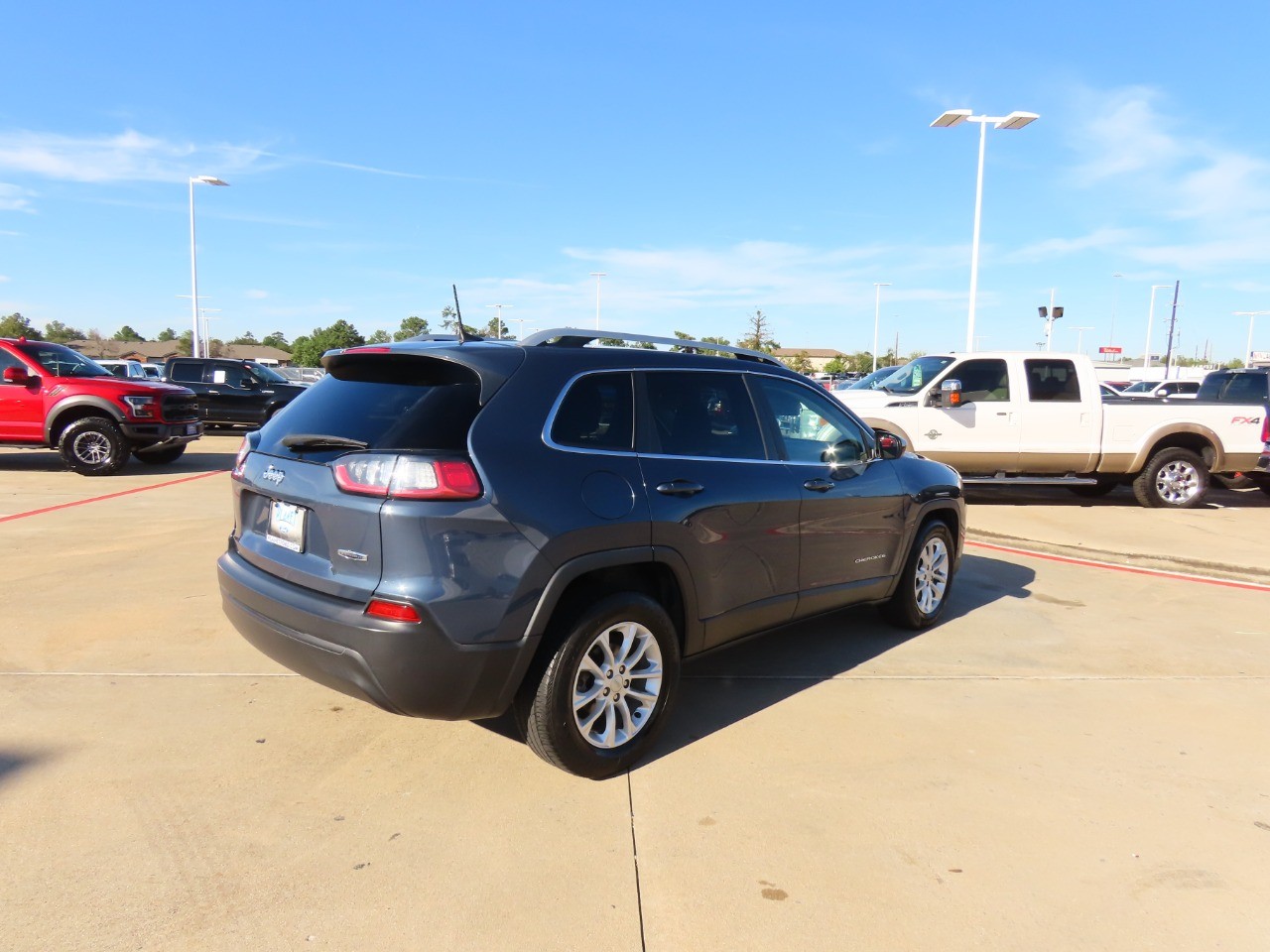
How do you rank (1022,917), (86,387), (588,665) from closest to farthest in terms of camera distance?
(1022,917), (588,665), (86,387)

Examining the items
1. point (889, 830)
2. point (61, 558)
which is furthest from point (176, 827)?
point (61, 558)

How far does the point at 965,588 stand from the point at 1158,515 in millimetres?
5453

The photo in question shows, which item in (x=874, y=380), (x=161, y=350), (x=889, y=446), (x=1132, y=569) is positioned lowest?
(x=1132, y=569)

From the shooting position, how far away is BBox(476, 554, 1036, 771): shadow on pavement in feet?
13.0

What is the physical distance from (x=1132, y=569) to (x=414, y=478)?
22.5 feet

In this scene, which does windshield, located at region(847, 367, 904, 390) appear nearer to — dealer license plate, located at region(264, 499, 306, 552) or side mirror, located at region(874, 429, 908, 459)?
side mirror, located at region(874, 429, 908, 459)

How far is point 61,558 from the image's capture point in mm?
6738

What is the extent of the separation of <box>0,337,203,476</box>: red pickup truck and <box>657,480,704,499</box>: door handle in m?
10.9

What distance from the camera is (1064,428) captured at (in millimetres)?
10914

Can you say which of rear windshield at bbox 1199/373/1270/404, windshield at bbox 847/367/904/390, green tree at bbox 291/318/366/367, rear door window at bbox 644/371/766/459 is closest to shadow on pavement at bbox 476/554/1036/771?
rear door window at bbox 644/371/766/459

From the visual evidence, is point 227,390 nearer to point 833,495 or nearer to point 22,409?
point 22,409

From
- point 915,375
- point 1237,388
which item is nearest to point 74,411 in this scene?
point 915,375

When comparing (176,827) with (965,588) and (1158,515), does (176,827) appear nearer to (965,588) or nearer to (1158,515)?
(965,588)

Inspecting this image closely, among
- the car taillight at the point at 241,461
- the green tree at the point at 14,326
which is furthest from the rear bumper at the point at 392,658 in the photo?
the green tree at the point at 14,326
